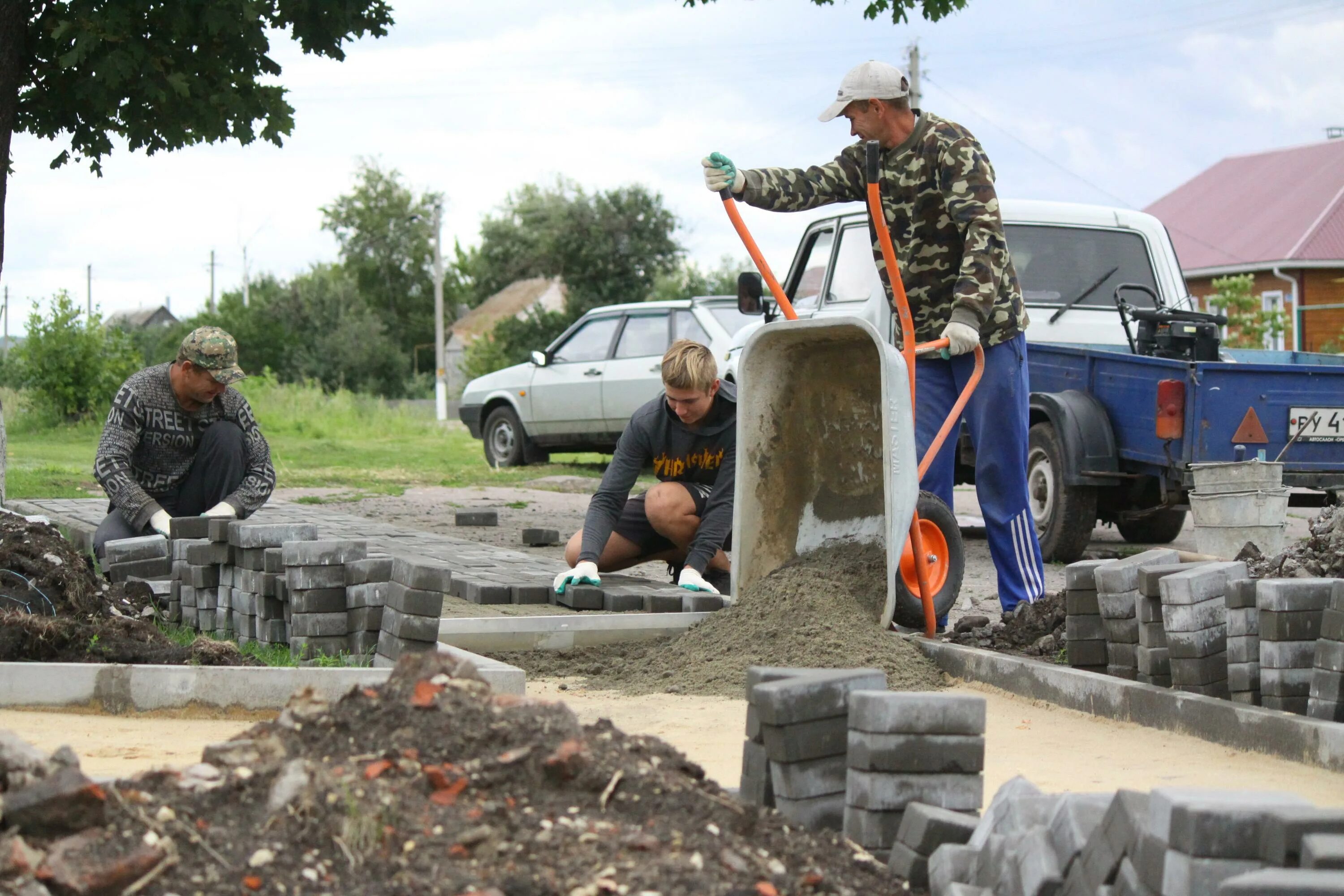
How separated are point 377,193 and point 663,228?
112 feet

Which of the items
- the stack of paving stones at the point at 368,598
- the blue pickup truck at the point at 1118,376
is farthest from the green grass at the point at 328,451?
the stack of paving stones at the point at 368,598

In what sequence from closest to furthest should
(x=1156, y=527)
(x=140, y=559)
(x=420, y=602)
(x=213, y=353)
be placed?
(x=420, y=602) < (x=140, y=559) < (x=213, y=353) < (x=1156, y=527)

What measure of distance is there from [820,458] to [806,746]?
3.19 meters

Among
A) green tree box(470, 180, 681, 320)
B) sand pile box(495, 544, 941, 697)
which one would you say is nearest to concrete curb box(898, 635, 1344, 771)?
sand pile box(495, 544, 941, 697)

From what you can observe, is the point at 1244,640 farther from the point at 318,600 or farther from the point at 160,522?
the point at 160,522

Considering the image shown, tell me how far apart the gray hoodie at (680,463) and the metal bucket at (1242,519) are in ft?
9.09

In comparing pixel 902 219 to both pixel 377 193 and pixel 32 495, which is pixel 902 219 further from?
pixel 377 193

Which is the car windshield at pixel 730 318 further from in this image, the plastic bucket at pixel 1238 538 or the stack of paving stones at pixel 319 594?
the stack of paving stones at pixel 319 594

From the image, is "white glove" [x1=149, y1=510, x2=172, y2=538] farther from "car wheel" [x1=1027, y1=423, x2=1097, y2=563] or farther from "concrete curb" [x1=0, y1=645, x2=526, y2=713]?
"car wheel" [x1=1027, y1=423, x2=1097, y2=563]

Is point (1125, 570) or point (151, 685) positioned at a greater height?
point (1125, 570)

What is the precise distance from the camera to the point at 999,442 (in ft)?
19.6

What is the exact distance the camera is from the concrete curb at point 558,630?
17.5ft

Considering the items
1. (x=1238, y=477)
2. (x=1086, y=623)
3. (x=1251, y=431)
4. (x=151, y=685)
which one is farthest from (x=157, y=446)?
(x=1251, y=431)

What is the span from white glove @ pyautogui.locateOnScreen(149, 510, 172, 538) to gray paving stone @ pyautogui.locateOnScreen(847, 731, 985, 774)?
14.5ft
